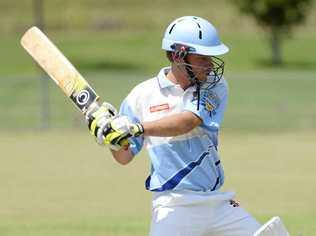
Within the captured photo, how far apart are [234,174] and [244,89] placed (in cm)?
1101

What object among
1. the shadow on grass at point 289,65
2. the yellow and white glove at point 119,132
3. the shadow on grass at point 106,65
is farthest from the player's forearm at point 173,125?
the shadow on grass at point 106,65

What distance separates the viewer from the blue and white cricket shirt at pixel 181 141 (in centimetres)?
578

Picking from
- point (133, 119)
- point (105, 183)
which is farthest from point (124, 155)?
point (105, 183)

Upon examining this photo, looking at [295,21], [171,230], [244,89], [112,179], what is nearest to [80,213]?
[112,179]

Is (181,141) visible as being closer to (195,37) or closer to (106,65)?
(195,37)

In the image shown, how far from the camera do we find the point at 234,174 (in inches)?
569

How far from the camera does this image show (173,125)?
563 cm

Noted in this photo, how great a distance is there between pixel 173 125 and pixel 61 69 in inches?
28.0

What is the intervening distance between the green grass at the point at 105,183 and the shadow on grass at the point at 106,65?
53.9 ft

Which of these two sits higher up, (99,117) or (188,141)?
(99,117)

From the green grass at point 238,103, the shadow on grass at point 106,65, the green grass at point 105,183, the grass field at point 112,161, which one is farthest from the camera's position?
the shadow on grass at point 106,65

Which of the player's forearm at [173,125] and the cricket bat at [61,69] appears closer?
the player's forearm at [173,125]

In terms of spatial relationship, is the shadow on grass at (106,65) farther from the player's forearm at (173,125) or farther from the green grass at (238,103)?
the player's forearm at (173,125)

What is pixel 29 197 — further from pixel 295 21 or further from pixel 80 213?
pixel 295 21
